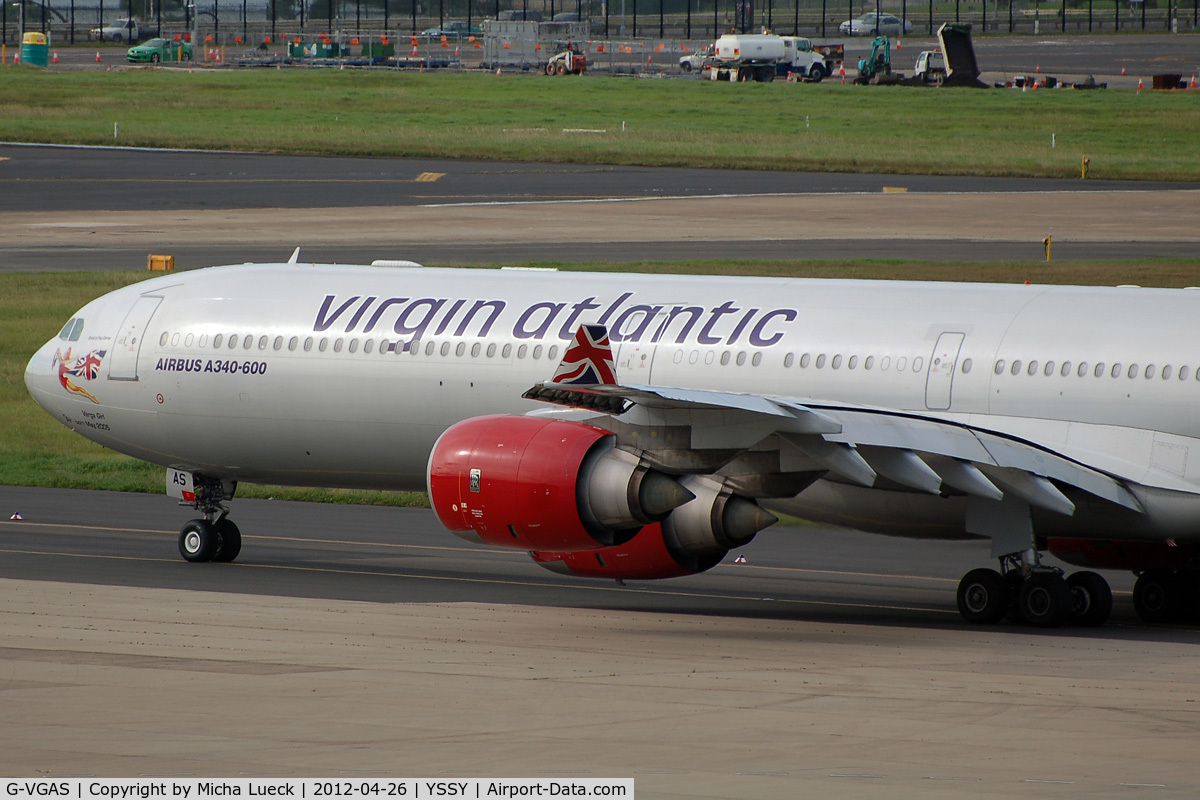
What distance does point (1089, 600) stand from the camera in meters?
21.0

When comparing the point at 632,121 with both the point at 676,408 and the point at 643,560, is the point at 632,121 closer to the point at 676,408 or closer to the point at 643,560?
the point at 643,560

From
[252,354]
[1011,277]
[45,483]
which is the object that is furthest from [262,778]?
[1011,277]

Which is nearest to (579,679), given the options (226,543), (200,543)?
(226,543)

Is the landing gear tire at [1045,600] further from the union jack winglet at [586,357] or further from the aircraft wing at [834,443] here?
the union jack winglet at [586,357]

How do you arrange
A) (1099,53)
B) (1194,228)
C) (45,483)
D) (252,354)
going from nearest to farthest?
(252,354) → (45,483) → (1194,228) → (1099,53)

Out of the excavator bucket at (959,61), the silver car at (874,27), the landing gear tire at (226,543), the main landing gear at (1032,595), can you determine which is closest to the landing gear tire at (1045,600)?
the main landing gear at (1032,595)

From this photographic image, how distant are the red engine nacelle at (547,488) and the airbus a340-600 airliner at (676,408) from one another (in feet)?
0.09

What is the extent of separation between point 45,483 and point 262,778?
79.5 ft

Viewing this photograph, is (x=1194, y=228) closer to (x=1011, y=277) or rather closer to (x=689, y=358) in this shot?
(x=1011, y=277)

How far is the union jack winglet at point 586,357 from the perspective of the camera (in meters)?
18.9

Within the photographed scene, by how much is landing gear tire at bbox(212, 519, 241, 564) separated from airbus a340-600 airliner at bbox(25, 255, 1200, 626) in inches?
1.9

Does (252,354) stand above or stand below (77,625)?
above

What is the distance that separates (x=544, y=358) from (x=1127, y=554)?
7992 millimetres

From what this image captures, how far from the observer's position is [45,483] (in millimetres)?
34000
